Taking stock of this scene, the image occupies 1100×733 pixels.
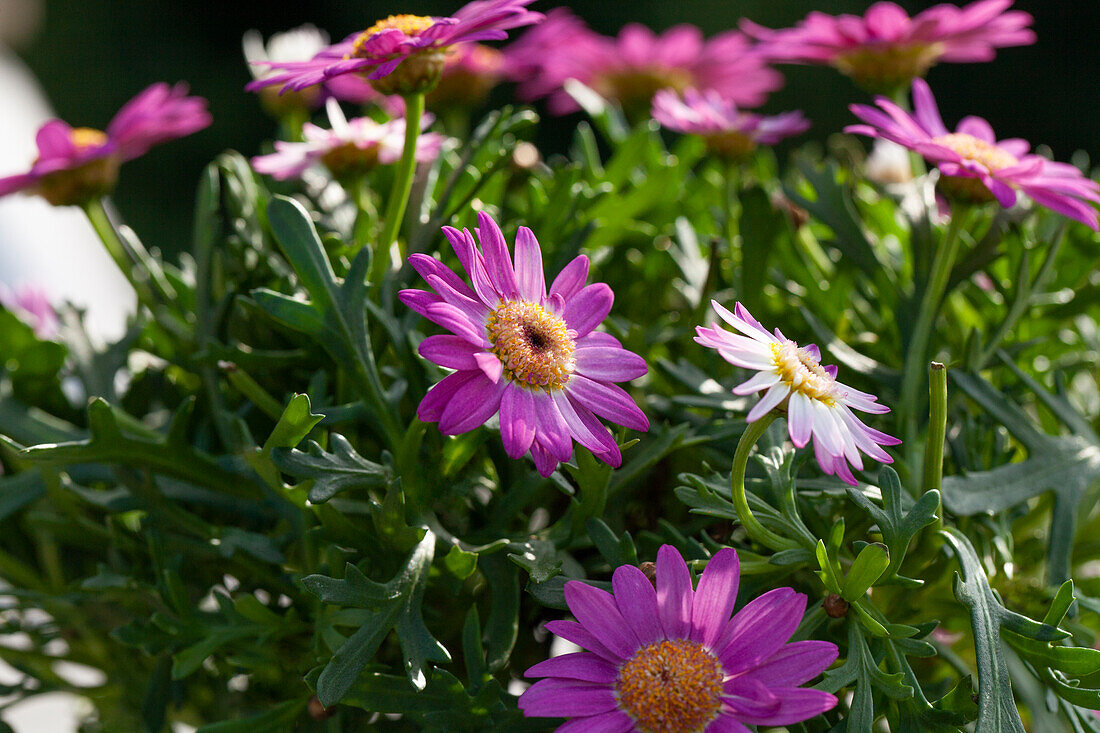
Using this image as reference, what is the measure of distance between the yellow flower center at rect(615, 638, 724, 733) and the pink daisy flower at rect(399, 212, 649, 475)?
0.06 m

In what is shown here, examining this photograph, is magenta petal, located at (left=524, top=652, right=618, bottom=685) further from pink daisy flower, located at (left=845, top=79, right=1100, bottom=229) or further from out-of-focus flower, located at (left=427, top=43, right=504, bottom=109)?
out-of-focus flower, located at (left=427, top=43, right=504, bottom=109)

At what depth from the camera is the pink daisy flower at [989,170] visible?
36 cm

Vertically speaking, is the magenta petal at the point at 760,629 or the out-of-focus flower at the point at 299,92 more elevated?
the out-of-focus flower at the point at 299,92

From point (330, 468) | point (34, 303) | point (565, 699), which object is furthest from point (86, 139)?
point (565, 699)

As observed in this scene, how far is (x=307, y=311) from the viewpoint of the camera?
36 cm

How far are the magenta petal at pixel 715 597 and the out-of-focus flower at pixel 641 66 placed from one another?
0.46 meters

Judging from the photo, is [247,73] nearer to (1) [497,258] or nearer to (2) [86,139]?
(2) [86,139]

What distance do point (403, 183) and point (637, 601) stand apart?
19 cm

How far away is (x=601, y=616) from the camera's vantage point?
29 centimetres

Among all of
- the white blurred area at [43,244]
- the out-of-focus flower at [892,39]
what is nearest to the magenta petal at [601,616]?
the out-of-focus flower at [892,39]

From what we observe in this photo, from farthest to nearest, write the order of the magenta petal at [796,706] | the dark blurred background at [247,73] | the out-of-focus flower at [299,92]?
the dark blurred background at [247,73]
the out-of-focus flower at [299,92]
the magenta petal at [796,706]

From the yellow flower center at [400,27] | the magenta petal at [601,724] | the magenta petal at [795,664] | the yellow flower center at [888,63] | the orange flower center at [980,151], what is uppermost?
the yellow flower center at [400,27]

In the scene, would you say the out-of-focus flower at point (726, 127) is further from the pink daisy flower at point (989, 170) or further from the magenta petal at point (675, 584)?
the magenta petal at point (675, 584)

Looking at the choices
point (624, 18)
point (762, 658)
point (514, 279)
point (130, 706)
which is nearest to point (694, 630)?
point (762, 658)
